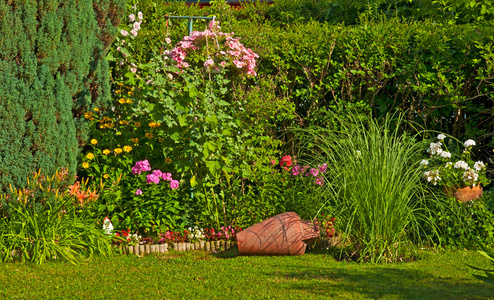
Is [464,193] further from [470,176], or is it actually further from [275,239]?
[275,239]

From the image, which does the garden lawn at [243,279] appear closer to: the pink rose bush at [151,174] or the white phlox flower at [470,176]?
the pink rose bush at [151,174]

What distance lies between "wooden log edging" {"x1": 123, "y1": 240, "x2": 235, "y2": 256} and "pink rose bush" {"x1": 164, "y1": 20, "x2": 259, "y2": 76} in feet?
6.96

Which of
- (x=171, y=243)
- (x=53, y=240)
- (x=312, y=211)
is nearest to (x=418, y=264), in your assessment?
(x=312, y=211)

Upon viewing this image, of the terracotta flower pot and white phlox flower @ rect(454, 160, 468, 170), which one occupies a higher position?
white phlox flower @ rect(454, 160, 468, 170)

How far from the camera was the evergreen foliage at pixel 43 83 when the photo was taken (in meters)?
5.37

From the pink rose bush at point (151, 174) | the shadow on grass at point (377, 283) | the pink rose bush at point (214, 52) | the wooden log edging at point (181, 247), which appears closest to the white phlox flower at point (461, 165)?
the shadow on grass at point (377, 283)

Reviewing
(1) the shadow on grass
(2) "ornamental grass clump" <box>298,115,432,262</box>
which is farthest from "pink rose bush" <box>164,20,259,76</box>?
(1) the shadow on grass

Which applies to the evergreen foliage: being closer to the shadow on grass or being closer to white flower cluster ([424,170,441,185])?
the shadow on grass

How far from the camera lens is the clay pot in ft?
18.0

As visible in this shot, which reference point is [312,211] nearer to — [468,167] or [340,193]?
[340,193]

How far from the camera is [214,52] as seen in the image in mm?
6348

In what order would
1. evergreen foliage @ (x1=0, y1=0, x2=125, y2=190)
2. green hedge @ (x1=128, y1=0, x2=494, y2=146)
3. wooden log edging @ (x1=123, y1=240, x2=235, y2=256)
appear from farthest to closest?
green hedge @ (x1=128, y1=0, x2=494, y2=146) < wooden log edging @ (x1=123, y1=240, x2=235, y2=256) < evergreen foliage @ (x1=0, y1=0, x2=125, y2=190)

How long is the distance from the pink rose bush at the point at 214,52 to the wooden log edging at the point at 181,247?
212 cm

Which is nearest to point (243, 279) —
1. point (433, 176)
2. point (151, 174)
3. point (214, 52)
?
point (151, 174)
